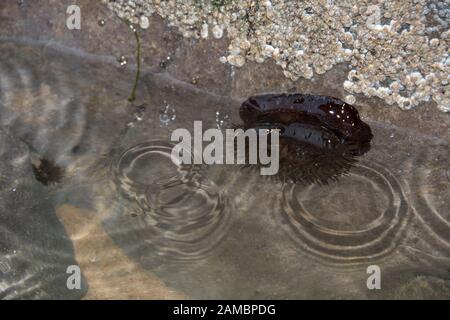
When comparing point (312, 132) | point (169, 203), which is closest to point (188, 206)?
point (169, 203)

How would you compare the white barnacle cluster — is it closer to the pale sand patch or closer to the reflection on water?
the reflection on water

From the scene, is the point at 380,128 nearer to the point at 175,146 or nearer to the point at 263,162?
the point at 263,162

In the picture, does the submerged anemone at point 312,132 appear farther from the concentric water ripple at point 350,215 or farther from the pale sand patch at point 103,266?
the pale sand patch at point 103,266

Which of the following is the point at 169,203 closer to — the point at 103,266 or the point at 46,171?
the point at 103,266

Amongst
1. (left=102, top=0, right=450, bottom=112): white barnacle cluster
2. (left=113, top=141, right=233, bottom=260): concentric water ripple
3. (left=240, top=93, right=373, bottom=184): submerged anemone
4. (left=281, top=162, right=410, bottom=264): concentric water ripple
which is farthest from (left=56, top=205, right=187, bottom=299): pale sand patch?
(left=102, top=0, right=450, bottom=112): white barnacle cluster

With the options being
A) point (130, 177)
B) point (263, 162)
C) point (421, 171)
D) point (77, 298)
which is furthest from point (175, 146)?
point (421, 171)

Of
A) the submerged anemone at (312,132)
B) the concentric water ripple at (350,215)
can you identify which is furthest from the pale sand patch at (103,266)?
the submerged anemone at (312,132)
